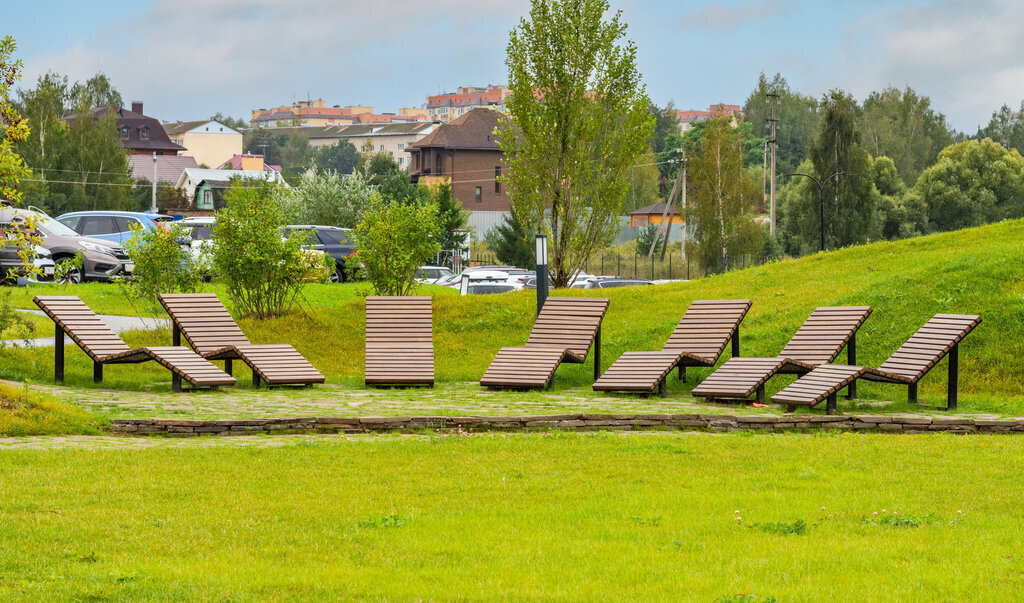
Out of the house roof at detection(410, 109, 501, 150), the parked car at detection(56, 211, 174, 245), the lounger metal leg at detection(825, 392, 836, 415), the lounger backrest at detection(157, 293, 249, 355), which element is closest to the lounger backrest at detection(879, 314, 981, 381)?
the lounger metal leg at detection(825, 392, 836, 415)

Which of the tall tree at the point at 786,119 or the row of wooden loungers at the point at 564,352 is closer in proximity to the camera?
the row of wooden loungers at the point at 564,352

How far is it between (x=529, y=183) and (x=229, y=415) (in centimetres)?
1264

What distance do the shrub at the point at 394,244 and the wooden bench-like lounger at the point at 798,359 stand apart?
691 cm

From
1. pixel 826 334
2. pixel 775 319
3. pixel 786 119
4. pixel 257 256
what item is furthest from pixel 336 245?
pixel 786 119

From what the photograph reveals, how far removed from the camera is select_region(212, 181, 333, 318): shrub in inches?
718

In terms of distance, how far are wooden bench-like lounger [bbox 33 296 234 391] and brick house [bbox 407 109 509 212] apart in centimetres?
7752

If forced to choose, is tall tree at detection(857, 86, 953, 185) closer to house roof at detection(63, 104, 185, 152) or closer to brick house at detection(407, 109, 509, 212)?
brick house at detection(407, 109, 509, 212)

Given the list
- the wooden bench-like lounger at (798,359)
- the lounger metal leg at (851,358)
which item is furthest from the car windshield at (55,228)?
the lounger metal leg at (851,358)

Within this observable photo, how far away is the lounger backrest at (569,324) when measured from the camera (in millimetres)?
15820

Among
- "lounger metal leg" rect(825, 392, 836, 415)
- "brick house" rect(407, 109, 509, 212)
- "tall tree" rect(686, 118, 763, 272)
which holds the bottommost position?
"lounger metal leg" rect(825, 392, 836, 415)

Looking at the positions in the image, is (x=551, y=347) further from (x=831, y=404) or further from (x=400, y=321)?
(x=831, y=404)

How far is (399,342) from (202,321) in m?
2.72

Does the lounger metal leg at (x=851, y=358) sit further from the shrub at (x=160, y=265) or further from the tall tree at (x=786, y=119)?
the tall tree at (x=786, y=119)

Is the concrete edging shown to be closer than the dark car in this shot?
Yes
